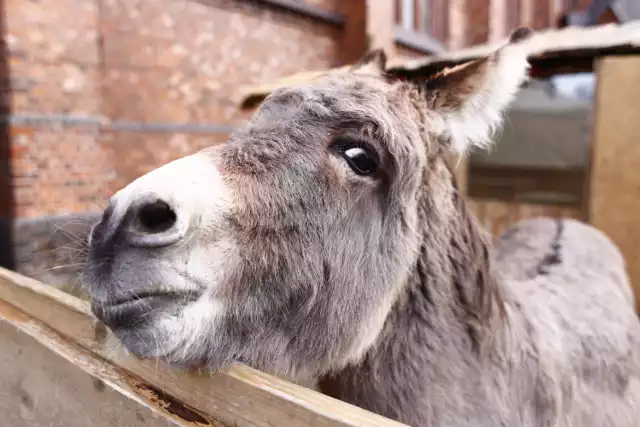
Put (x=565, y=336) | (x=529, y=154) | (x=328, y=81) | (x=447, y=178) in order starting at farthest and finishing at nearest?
(x=529, y=154)
(x=565, y=336)
(x=447, y=178)
(x=328, y=81)

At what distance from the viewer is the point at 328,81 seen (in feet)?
4.88

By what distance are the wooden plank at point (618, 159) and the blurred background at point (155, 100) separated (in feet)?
0.95

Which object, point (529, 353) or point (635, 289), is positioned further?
point (635, 289)

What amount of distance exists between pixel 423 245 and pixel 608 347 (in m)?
1.04

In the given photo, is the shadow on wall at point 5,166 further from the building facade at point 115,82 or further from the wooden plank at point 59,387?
the wooden plank at point 59,387

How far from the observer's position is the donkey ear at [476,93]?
1.45 meters

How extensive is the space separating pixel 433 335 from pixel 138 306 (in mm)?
922

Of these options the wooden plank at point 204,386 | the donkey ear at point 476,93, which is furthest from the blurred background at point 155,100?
the donkey ear at point 476,93

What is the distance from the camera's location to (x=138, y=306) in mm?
1067

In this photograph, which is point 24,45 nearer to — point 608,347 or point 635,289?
point 608,347

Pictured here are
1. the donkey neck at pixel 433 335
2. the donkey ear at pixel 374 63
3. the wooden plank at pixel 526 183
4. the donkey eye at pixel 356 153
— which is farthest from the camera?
the wooden plank at pixel 526 183

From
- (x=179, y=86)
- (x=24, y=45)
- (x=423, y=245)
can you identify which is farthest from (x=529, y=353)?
(x=179, y=86)

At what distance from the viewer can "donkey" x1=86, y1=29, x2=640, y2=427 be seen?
109 cm

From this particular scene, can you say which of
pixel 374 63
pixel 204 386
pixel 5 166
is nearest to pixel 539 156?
pixel 374 63
